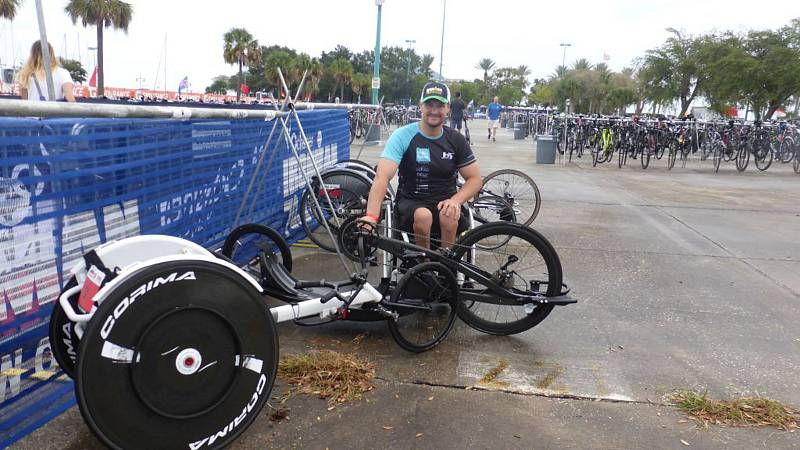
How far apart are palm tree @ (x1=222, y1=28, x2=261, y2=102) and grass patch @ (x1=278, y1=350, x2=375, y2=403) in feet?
170

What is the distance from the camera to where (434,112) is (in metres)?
4.23

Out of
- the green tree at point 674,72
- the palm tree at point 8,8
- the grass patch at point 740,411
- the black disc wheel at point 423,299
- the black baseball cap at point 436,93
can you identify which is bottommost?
the grass patch at point 740,411

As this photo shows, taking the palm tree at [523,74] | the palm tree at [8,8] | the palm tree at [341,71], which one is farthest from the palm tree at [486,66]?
the palm tree at [8,8]

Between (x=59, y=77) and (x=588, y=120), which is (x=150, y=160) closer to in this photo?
(x=59, y=77)

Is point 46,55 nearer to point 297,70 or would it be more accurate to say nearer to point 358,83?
point 297,70

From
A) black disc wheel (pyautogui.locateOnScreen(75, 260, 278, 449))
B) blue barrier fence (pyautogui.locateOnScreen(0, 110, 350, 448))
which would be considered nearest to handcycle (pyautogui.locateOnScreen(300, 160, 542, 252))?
blue barrier fence (pyautogui.locateOnScreen(0, 110, 350, 448))

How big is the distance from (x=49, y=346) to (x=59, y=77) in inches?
154

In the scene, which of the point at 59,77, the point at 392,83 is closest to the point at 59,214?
the point at 59,77

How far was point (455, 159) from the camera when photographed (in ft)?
14.4

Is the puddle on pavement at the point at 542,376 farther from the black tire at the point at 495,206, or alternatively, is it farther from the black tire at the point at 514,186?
the black tire at the point at 514,186

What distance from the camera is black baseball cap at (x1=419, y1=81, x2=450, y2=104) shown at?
13.8 feet

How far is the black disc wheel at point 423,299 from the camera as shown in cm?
359

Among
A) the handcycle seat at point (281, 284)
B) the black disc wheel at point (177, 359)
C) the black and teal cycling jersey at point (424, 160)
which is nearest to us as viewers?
the black disc wheel at point (177, 359)

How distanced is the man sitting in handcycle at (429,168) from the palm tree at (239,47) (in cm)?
5077
